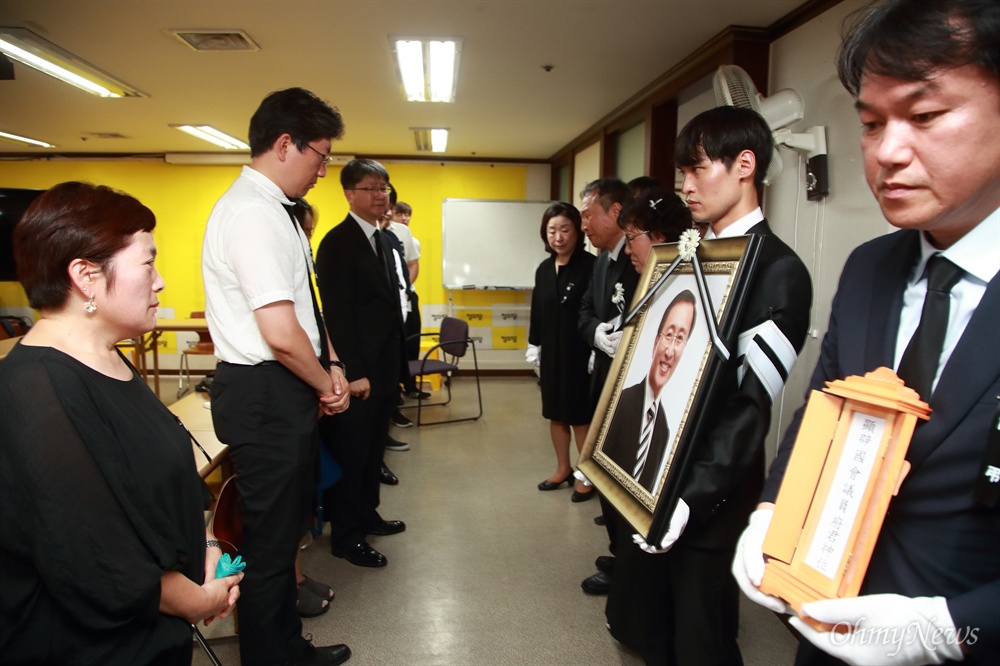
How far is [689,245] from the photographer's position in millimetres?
1337

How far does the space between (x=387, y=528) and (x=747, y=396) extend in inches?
90.0

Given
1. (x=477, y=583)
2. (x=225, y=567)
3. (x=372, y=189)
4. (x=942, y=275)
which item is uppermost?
(x=372, y=189)

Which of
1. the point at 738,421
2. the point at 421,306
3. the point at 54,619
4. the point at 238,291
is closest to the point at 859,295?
the point at 738,421

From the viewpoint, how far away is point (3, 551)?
896 mm

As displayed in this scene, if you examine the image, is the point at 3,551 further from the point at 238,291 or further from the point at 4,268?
the point at 4,268

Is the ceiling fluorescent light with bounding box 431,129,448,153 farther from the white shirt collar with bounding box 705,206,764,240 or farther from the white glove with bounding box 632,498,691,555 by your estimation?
the white glove with bounding box 632,498,691,555

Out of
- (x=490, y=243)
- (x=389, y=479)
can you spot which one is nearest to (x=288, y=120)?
(x=389, y=479)

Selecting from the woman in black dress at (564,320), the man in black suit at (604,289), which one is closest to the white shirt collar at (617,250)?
the man in black suit at (604,289)

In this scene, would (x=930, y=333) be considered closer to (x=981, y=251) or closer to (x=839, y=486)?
(x=981, y=251)

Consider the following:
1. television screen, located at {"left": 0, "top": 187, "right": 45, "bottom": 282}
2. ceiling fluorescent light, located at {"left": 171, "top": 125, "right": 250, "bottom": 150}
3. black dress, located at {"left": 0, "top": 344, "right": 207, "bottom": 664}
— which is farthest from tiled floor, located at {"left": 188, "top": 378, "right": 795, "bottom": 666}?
ceiling fluorescent light, located at {"left": 171, "top": 125, "right": 250, "bottom": 150}

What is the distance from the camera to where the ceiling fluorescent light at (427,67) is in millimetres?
3195

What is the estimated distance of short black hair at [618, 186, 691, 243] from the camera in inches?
83.7

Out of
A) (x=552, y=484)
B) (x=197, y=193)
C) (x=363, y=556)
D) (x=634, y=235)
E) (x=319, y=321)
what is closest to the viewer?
(x=319, y=321)

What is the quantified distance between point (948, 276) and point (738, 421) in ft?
1.71
